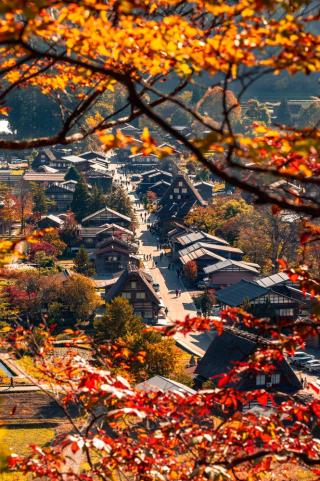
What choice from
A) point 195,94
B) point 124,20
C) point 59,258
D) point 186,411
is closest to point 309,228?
point 186,411

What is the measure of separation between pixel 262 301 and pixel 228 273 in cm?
567

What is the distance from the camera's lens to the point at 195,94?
67.7 meters

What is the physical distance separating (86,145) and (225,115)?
216ft

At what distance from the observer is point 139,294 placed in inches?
1134

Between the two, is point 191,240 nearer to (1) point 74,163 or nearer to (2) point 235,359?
(2) point 235,359

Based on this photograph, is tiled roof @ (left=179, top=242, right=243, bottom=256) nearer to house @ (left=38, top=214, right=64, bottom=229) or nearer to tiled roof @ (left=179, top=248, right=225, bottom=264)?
tiled roof @ (left=179, top=248, right=225, bottom=264)

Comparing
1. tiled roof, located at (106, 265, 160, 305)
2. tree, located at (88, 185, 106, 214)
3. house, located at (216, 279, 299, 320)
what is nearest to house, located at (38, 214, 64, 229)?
tree, located at (88, 185, 106, 214)

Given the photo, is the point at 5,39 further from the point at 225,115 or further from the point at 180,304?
the point at 180,304

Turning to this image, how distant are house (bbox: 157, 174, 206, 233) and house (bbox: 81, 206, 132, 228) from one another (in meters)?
2.17

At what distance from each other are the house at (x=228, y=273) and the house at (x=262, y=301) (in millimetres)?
3749

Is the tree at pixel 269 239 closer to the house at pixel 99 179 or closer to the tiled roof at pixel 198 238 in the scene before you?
the tiled roof at pixel 198 238

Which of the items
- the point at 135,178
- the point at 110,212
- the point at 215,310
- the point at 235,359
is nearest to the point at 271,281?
the point at 215,310

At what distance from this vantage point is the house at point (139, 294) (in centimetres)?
2867

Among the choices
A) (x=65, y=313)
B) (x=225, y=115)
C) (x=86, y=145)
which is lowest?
(x=65, y=313)
